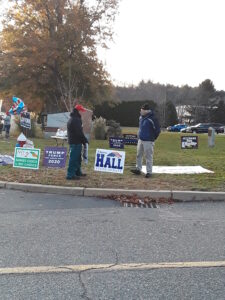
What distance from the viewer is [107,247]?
15.5ft

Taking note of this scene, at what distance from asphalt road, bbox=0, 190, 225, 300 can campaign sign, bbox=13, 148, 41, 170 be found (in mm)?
1648

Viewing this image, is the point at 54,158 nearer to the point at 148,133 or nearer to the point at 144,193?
the point at 148,133

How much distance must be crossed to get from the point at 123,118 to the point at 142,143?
209 feet

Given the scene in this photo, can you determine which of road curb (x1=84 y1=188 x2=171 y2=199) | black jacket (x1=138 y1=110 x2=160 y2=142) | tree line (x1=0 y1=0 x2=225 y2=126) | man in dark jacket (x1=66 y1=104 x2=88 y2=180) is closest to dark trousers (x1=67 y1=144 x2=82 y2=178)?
man in dark jacket (x1=66 y1=104 x2=88 y2=180)

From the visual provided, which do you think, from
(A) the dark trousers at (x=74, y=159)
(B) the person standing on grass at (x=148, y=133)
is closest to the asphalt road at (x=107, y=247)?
(A) the dark trousers at (x=74, y=159)

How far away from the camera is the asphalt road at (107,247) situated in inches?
141

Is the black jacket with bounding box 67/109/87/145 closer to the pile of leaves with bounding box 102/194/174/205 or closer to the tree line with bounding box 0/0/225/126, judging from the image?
the pile of leaves with bounding box 102/194/174/205

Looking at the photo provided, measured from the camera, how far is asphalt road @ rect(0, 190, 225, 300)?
3.57 metres

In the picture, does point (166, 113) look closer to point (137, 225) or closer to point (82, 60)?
point (82, 60)

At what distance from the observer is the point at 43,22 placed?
106 feet

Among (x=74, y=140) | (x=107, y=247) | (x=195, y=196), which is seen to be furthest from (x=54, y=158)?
(x=107, y=247)

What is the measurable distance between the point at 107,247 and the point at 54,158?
4724mm

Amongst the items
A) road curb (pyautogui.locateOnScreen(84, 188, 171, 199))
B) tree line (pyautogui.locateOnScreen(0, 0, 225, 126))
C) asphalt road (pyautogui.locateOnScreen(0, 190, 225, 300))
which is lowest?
asphalt road (pyautogui.locateOnScreen(0, 190, 225, 300))

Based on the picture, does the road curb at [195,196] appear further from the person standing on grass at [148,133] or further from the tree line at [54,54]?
the tree line at [54,54]
